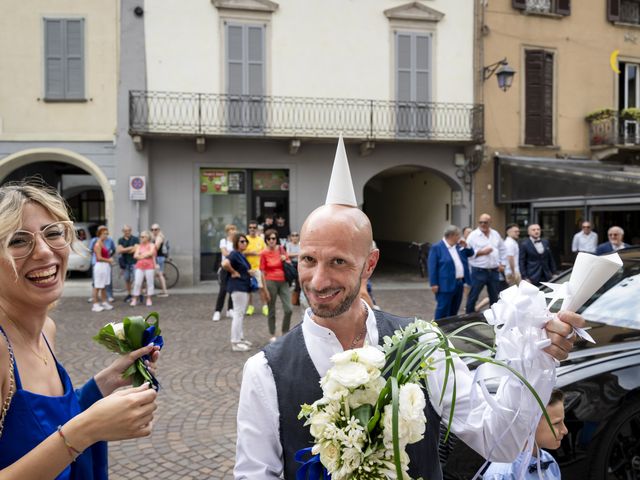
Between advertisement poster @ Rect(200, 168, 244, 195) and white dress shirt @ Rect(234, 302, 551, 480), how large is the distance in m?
14.5

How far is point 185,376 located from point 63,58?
11.7 metres

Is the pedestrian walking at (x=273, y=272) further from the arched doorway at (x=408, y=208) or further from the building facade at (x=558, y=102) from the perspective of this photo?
the building facade at (x=558, y=102)

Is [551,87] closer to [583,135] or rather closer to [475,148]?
[583,135]

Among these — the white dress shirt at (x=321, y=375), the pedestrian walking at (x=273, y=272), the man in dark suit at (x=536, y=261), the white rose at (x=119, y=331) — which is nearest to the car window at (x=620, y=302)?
the white dress shirt at (x=321, y=375)

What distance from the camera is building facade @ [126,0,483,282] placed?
14961 mm

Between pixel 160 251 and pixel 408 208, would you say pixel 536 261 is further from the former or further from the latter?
pixel 408 208

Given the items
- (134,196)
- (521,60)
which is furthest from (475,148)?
(134,196)

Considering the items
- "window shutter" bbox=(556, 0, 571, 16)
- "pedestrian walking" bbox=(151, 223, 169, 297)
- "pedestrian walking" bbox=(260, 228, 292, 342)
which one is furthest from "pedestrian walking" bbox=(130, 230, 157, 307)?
"window shutter" bbox=(556, 0, 571, 16)

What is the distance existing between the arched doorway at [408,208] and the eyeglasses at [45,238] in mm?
15720

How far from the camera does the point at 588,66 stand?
1734cm

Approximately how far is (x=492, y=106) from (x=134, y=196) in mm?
11128

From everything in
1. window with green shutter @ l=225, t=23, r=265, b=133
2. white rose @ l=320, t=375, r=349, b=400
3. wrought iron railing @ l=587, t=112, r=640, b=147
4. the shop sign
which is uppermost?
window with green shutter @ l=225, t=23, r=265, b=133

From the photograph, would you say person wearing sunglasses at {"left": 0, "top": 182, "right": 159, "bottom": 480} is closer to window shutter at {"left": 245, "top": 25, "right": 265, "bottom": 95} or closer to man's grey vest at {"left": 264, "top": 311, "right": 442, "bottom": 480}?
man's grey vest at {"left": 264, "top": 311, "right": 442, "bottom": 480}

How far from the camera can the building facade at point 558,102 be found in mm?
16391
